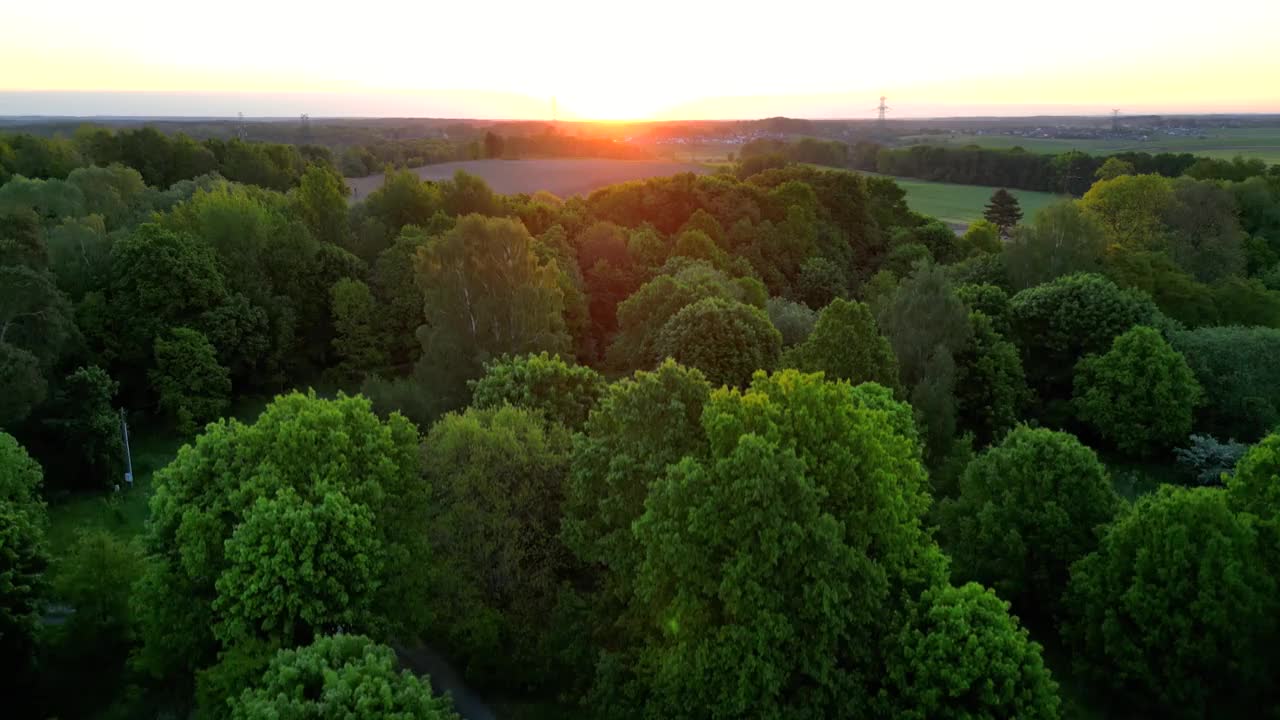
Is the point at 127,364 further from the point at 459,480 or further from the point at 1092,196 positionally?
the point at 1092,196

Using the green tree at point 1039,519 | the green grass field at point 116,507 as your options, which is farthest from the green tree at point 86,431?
the green tree at point 1039,519

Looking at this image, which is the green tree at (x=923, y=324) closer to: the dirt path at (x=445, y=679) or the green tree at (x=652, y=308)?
the green tree at (x=652, y=308)

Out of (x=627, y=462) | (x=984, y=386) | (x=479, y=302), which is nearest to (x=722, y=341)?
(x=479, y=302)

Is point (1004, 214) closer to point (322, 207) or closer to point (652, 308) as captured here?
point (652, 308)

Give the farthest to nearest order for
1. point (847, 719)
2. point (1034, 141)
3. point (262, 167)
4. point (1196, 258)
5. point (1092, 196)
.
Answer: point (1034, 141)
point (262, 167)
point (1092, 196)
point (1196, 258)
point (847, 719)

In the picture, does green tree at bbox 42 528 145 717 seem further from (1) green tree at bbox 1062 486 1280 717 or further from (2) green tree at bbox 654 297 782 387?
(1) green tree at bbox 1062 486 1280 717

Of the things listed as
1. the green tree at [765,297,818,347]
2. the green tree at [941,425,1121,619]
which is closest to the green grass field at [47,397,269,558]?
the green tree at [765,297,818,347]

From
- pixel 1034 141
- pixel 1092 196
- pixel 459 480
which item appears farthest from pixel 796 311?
pixel 1034 141
